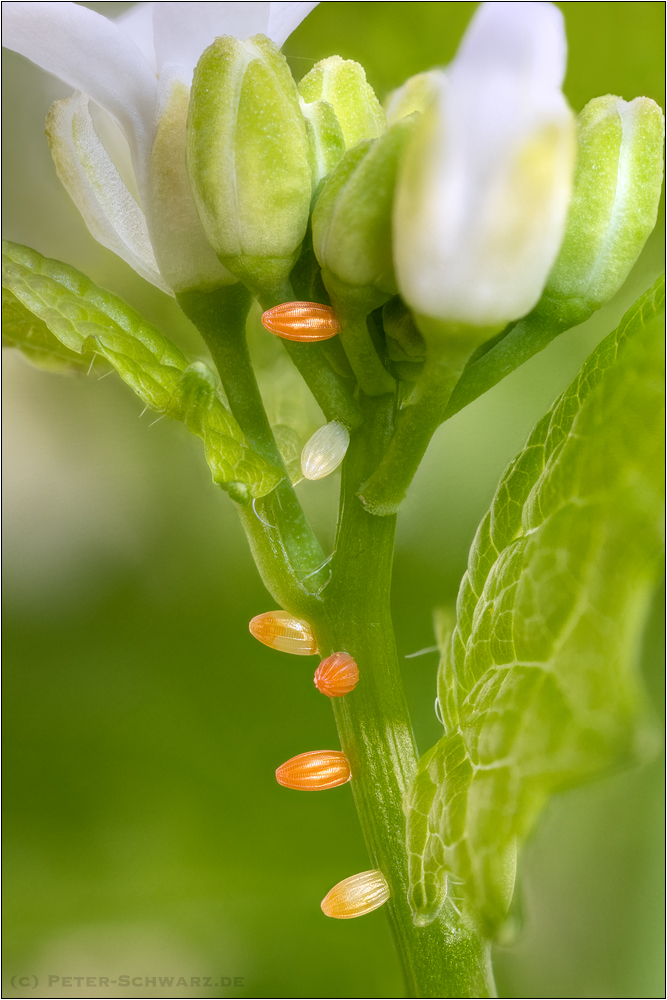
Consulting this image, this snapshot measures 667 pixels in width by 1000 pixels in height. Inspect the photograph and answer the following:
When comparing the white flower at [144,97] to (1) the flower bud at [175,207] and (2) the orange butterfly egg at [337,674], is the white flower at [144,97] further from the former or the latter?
(2) the orange butterfly egg at [337,674]

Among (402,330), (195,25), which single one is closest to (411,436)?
(402,330)

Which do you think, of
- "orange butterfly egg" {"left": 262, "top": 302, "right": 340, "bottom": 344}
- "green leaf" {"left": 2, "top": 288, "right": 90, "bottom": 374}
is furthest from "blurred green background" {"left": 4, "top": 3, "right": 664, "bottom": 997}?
"orange butterfly egg" {"left": 262, "top": 302, "right": 340, "bottom": 344}

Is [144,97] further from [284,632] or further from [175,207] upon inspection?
[284,632]

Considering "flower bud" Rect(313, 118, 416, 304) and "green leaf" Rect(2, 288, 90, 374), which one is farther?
"green leaf" Rect(2, 288, 90, 374)

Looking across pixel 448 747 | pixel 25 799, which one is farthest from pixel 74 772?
pixel 448 747

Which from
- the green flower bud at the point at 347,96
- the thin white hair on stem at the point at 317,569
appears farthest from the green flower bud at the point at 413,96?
the thin white hair on stem at the point at 317,569

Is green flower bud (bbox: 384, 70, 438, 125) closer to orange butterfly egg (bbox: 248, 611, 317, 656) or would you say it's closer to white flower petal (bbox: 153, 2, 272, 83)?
white flower petal (bbox: 153, 2, 272, 83)
